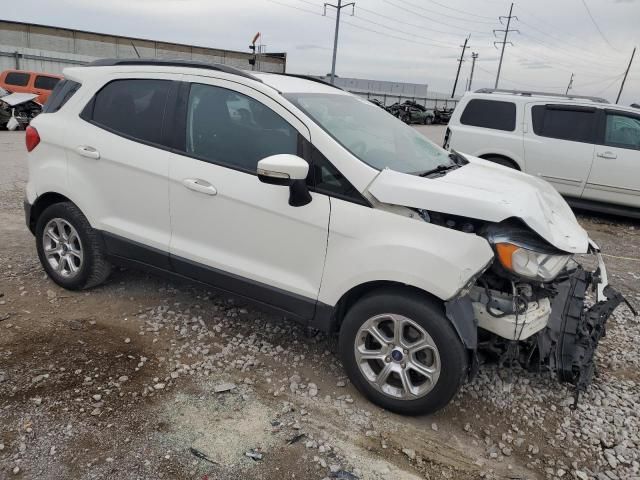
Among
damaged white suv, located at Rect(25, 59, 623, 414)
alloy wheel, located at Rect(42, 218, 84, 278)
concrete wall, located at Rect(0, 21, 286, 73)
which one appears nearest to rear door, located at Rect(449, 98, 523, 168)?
damaged white suv, located at Rect(25, 59, 623, 414)

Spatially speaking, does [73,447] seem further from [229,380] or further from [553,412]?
[553,412]

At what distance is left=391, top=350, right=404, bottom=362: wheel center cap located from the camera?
283 centimetres

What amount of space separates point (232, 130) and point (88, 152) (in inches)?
49.9

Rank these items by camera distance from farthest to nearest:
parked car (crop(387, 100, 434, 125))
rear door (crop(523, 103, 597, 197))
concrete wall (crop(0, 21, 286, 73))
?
parked car (crop(387, 100, 434, 125)), concrete wall (crop(0, 21, 286, 73)), rear door (crop(523, 103, 597, 197))

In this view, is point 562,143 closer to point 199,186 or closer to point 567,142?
point 567,142

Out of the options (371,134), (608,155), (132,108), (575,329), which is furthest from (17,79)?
(575,329)

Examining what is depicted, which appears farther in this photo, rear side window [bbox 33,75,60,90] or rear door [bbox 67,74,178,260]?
rear side window [bbox 33,75,60,90]

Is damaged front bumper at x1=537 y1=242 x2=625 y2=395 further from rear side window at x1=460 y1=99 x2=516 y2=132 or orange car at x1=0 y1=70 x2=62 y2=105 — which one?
orange car at x1=0 y1=70 x2=62 y2=105

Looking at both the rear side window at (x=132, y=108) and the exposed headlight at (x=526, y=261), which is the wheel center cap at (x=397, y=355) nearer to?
the exposed headlight at (x=526, y=261)

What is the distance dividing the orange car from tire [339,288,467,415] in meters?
17.8

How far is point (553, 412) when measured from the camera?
3049 millimetres

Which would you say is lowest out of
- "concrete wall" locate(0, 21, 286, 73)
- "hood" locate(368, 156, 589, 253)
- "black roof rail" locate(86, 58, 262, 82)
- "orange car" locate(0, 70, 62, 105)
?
"orange car" locate(0, 70, 62, 105)

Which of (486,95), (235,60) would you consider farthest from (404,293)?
(235,60)

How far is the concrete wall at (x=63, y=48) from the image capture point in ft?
97.2
